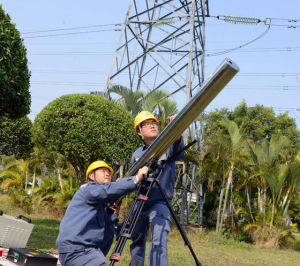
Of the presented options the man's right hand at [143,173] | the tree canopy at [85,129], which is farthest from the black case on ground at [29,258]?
the tree canopy at [85,129]

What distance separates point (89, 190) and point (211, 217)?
12.2 m

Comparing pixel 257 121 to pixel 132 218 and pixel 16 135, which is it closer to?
pixel 16 135

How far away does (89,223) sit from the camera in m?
3.32

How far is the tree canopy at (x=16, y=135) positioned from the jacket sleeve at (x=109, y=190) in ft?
Result: 42.4

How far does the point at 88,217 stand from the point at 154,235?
618 mm

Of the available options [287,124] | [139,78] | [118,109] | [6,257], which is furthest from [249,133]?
[6,257]

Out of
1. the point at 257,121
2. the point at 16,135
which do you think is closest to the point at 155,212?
the point at 16,135

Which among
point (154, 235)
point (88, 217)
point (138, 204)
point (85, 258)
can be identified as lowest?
point (85, 258)

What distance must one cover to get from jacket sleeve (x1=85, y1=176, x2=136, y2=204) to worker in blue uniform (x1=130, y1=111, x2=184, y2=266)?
40cm

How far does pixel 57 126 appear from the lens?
31.7 feet

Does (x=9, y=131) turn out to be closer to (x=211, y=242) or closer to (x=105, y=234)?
(x=211, y=242)

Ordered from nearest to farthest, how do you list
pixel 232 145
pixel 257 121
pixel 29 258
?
1. pixel 29 258
2. pixel 232 145
3. pixel 257 121

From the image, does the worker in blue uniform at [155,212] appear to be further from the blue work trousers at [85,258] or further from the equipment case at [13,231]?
the equipment case at [13,231]

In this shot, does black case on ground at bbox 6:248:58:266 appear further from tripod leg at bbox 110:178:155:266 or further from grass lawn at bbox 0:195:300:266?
grass lawn at bbox 0:195:300:266
